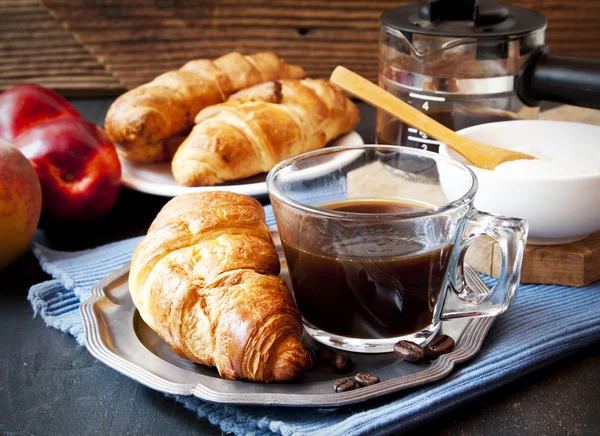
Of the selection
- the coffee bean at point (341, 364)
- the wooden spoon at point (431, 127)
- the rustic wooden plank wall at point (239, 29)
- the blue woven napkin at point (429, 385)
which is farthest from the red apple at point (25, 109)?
the coffee bean at point (341, 364)

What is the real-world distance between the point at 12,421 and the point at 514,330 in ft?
1.89

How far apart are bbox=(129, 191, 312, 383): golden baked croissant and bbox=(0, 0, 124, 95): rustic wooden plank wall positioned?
110 cm

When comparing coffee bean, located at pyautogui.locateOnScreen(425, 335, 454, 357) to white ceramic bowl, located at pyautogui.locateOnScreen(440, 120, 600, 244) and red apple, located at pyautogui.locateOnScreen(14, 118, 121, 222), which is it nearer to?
white ceramic bowl, located at pyautogui.locateOnScreen(440, 120, 600, 244)

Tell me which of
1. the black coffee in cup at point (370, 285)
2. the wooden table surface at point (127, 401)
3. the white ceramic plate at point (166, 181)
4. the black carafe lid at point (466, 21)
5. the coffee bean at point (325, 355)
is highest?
the black carafe lid at point (466, 21)

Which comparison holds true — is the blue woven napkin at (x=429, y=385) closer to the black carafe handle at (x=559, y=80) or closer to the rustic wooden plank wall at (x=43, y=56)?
the black carafe handle at (x=559, y=80)

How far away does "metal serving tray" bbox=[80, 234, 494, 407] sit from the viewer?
29.0 inches

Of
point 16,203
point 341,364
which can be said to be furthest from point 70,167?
point 341,364

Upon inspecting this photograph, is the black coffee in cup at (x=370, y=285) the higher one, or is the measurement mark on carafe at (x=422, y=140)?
the black coffee in cup at (x=370, y=285)

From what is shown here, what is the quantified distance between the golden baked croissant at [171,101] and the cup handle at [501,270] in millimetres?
796

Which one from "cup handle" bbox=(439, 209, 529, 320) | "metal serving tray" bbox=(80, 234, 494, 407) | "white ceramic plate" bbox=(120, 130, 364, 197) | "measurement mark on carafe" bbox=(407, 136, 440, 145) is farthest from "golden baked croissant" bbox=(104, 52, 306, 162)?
"cup handle" bbox=(439, 209, 529, 320)

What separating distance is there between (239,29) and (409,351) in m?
1.25

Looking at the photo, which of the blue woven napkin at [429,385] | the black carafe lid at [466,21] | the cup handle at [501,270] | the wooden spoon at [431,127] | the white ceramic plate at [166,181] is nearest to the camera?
the blue woven napkin at [429,385]

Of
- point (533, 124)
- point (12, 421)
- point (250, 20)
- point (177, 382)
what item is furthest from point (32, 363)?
point (250, 20)

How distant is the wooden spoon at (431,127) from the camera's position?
42.1 inches
